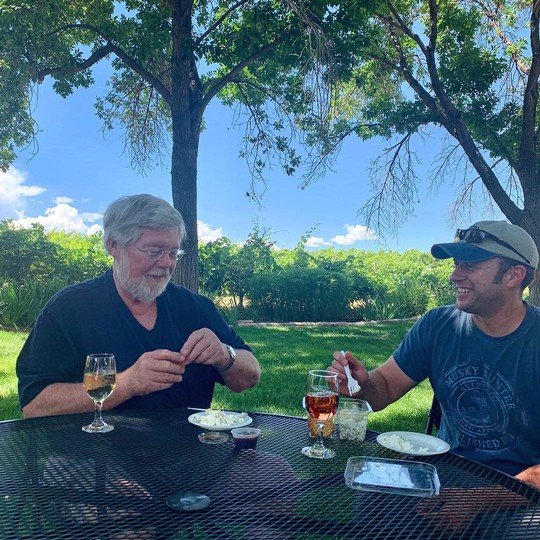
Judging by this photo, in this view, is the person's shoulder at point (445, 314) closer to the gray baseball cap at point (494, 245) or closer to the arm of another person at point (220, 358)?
the gray baseball cap at point (494, 245)

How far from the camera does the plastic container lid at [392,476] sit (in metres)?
1.35

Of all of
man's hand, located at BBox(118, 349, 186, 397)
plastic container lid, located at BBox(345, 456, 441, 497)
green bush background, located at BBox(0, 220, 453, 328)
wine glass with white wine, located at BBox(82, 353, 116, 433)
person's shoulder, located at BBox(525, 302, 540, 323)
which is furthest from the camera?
green bush background, located at BBox(0, 220, 453, 328)

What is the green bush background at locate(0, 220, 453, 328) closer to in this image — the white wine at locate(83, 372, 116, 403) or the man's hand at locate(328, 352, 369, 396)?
the man's hand at locate(328, 352, 369, 396)

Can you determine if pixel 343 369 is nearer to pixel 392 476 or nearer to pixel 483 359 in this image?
pixel 483 359

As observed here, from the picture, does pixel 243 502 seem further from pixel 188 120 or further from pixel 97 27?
pixel 97 27

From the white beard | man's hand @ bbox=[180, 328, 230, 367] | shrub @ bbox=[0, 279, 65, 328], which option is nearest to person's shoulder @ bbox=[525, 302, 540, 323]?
man's hand @ bbox=[180, 328, 230, 367]

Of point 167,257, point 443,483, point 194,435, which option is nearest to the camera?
point 443,483

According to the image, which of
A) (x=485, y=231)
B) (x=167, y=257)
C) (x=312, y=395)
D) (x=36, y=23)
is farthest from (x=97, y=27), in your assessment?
(x=312, y=395)

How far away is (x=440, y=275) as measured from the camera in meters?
14.7

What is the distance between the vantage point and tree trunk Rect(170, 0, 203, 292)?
6625mm

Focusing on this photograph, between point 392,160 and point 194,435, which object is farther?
point 392,160

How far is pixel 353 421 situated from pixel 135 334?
105 centimetres

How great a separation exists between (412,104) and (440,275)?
22.9 feet

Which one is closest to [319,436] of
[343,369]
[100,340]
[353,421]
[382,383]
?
[353,421]
